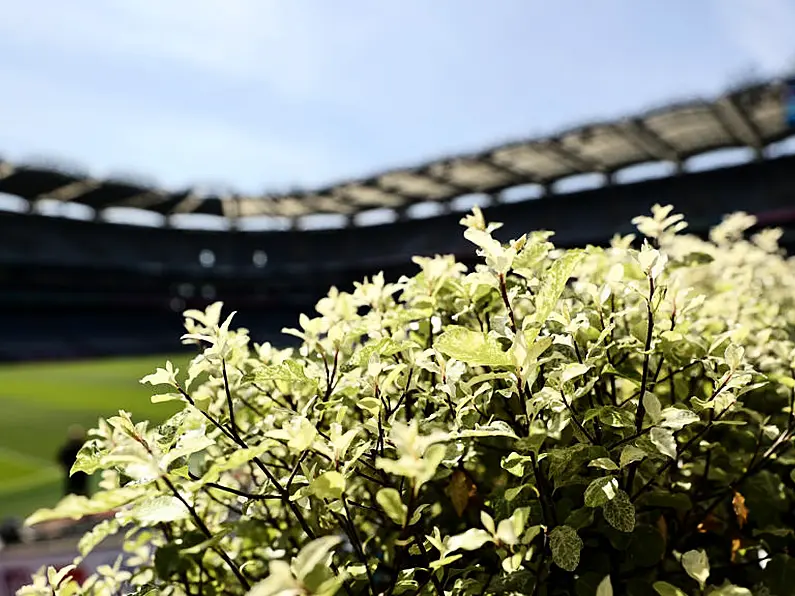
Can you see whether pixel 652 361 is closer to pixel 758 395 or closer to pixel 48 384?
pixel 758 395

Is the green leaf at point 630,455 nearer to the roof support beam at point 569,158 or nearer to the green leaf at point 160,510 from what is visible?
the green leaf at point 160,510

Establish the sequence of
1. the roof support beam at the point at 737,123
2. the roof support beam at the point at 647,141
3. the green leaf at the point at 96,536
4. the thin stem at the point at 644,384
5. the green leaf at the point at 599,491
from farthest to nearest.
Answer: the roof support beam at the point at 647,141
the roof support beam at the point at 737,123
the green leaf at the point at 96,536
the thin stem at the point at 644,384
the green leaf at the point at 599,491

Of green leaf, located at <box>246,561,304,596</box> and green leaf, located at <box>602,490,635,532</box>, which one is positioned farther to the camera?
green leaf, located at <box>602,490,635,532</box>

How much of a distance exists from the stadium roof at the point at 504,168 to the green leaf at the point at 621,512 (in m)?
24.5

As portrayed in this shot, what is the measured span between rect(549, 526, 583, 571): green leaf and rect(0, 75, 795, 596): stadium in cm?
1970

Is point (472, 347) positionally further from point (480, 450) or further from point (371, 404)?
point (480, 450)

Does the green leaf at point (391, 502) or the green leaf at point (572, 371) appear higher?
the green leaf at point (572, 371)

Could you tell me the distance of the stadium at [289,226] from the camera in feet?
83.8

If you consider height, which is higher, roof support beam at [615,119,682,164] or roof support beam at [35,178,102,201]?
roof support beam at [35,178,102,201]

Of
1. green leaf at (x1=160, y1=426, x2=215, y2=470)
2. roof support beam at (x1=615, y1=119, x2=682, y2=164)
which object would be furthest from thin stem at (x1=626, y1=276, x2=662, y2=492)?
roof support beam at (x1=615, y1=119, x2=682, y2=164)

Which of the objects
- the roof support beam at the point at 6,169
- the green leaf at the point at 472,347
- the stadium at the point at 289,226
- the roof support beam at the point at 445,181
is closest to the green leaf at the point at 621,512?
the green leaf at the point at 472,347

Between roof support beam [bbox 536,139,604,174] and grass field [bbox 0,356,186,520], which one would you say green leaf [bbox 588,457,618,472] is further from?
roof support beam [bbox 536,139,604,174]

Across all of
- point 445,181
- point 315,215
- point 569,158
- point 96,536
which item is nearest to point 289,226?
point 315,215

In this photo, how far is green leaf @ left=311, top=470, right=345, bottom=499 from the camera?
101 cm
